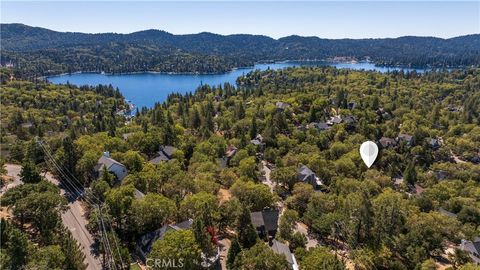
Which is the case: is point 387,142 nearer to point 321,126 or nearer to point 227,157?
point 321,126

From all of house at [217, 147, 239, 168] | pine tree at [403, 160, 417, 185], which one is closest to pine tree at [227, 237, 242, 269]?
house at [217, 147, 239, 168]

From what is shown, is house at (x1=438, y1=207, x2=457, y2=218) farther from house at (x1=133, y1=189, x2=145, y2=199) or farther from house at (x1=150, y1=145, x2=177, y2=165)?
house at (x1=150, y1=145, x2=177, y2=165)

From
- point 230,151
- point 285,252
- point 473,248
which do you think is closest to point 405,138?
point 473,248

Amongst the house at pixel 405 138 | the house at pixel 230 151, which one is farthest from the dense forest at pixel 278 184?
the house at pixel 405 138

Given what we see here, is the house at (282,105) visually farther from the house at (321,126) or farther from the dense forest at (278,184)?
the house at (321,126)

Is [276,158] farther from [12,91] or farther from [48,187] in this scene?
[12,91]

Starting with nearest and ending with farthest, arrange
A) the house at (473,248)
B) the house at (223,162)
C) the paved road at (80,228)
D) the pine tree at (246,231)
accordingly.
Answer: the paved road at (80,228), the pine tree at (246,231), the house at (473,248), the house at (223,162)
